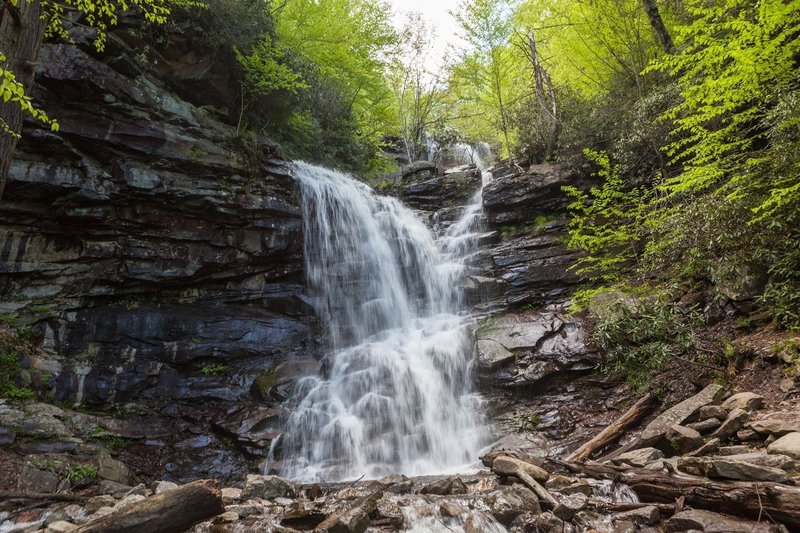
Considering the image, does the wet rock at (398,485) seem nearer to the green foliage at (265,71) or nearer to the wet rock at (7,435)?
the wet rock at (7,435)

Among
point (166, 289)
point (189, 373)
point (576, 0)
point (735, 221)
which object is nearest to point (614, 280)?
point (735, 221)

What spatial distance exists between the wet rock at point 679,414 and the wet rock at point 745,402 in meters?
0.24

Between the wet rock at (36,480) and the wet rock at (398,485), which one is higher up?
the wet rock at (36,480)

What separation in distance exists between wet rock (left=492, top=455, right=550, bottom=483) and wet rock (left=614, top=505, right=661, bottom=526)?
1.01 metres

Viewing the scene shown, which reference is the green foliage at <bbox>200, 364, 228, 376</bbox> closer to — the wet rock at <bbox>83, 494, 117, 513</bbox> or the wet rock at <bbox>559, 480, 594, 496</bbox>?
the wet rock at <bbox>83, 494, 117, 513</bbox>

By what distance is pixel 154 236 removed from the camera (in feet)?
30.3

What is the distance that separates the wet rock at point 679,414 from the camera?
203 inches

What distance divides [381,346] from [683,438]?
6.68m

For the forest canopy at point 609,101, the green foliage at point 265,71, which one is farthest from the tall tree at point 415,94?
the green foliage at point 265,71

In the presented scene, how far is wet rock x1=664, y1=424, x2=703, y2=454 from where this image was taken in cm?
482

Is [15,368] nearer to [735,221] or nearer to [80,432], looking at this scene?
[80,432]

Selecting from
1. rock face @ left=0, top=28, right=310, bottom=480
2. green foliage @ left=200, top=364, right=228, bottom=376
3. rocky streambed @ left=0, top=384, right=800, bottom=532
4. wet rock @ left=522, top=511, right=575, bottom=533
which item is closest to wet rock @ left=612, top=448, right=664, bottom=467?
rocky streambed @ left=0, top=384, right=800, bottom=532

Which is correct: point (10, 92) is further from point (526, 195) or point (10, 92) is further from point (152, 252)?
point (526, 195)

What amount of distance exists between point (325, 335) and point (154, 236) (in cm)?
478
